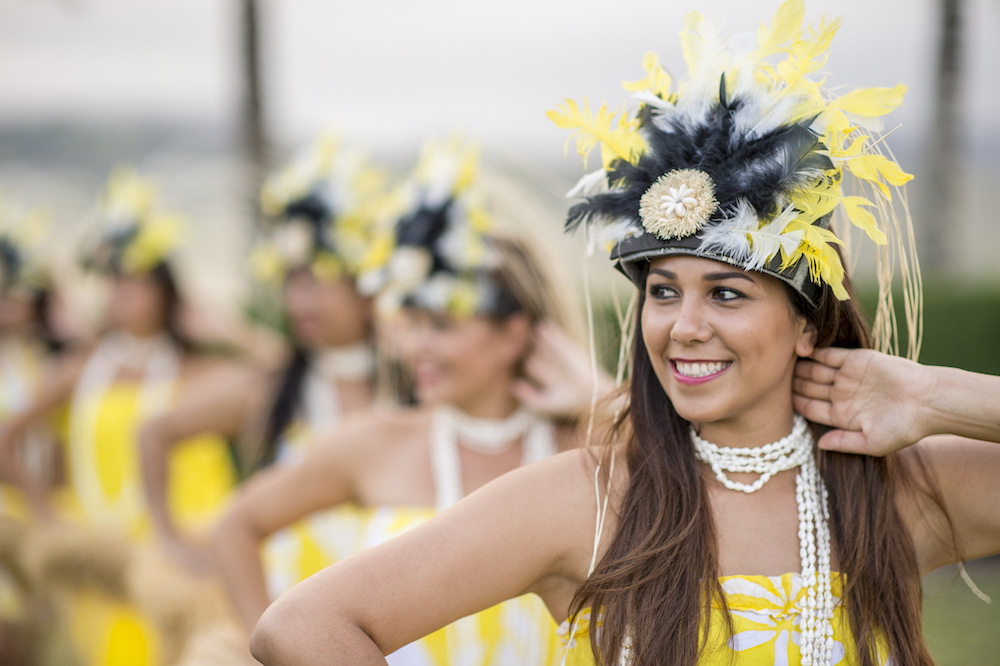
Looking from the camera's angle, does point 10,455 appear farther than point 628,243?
Yes

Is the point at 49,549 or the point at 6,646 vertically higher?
the point at 49,549

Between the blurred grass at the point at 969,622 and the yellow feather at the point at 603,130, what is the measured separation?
401 cm

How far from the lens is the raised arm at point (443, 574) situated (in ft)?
5.49

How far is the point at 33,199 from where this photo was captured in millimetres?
6934

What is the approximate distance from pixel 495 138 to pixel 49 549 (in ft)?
11.1

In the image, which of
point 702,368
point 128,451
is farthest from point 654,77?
point 128,451

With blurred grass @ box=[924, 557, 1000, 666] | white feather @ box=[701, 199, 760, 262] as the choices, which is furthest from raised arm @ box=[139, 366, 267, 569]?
blurred grass @ box=[924, 557, 1000, 666]

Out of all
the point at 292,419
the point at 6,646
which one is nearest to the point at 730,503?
the point at 292,419

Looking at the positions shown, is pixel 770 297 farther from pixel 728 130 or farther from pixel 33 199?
pixel 33 199

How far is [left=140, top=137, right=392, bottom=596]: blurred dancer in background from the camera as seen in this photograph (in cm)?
435

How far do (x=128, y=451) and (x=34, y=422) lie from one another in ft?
2.93

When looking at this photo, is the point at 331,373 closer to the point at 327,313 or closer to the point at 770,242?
the point at 327,313

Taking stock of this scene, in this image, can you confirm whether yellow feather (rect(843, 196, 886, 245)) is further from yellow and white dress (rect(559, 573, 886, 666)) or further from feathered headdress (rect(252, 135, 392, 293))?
feathered headdress (rect(252, 135, 392, 293))

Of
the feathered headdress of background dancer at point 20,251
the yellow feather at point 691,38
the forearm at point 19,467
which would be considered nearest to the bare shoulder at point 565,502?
the yellow feather at point 691,38
